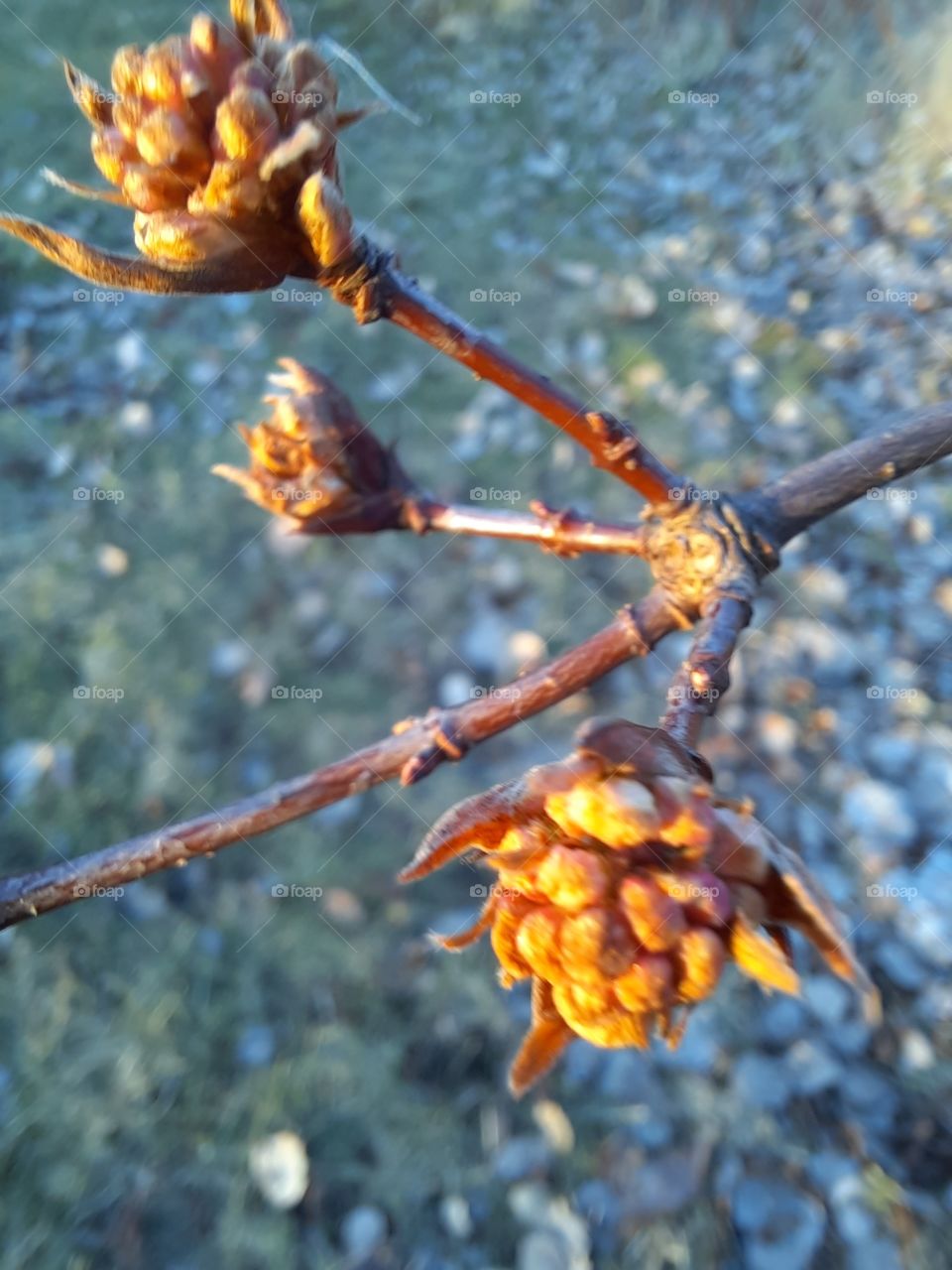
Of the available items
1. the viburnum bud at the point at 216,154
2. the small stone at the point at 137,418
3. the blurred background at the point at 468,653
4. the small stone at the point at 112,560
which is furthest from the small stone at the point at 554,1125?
the small stone at the point at 137,418

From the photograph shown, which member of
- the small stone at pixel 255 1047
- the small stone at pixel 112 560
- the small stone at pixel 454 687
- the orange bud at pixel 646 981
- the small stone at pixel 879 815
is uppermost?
the orange bud at pixel 646 981

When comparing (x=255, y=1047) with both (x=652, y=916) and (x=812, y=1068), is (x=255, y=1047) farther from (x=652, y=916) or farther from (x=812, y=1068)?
(x=652, y=916)

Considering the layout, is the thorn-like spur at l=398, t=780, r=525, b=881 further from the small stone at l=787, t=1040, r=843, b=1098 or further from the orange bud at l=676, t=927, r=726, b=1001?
the small stone at l=787, t=1040, r=843, b=1098

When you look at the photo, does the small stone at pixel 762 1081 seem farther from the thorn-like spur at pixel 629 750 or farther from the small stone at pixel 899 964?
the thorn-like spur at pixel 629 750

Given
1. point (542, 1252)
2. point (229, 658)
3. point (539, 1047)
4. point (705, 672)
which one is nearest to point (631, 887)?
point (539, 1047)

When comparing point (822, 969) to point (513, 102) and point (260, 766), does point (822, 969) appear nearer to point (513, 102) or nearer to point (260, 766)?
point (260, 766)

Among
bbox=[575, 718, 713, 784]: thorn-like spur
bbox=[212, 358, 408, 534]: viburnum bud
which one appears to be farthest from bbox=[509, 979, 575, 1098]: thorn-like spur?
bbox=[212, 358, 408, 534]: viburnum bud
